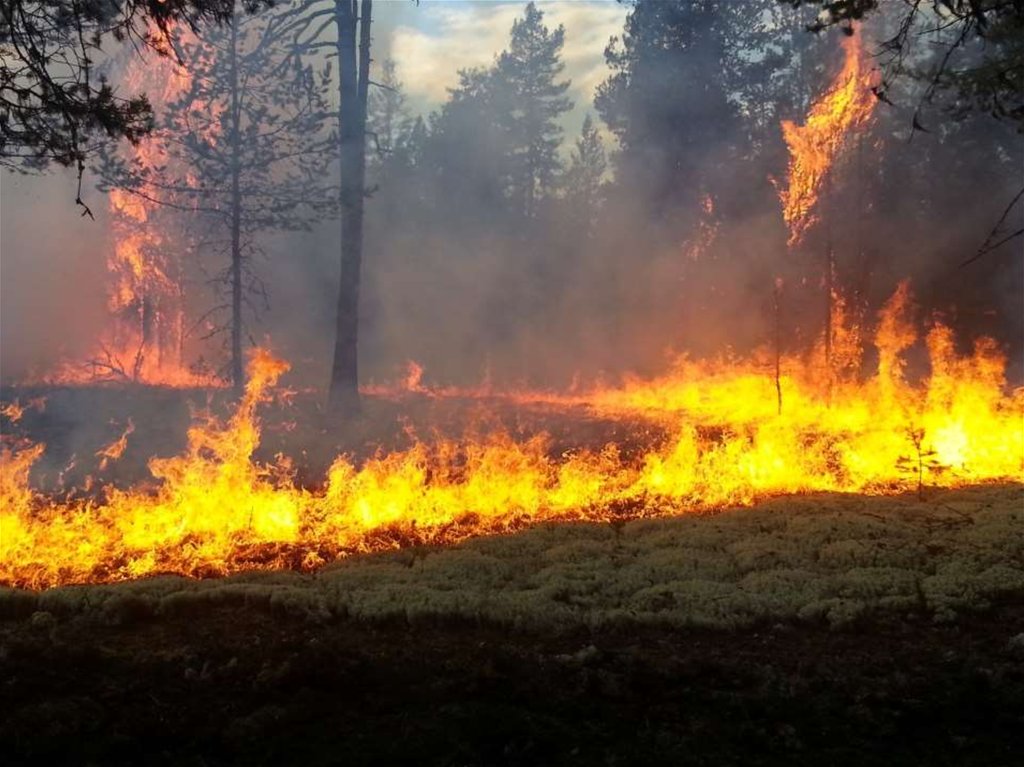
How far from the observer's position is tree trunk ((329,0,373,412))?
45.4 ft

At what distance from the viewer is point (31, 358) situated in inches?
969

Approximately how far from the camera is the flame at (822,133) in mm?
18891

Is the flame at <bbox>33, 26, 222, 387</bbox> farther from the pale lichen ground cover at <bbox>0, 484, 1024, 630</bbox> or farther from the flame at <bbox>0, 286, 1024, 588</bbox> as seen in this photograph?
the pale lichen ground cover at <bbox>0, 484, 1024, 630</bbox>

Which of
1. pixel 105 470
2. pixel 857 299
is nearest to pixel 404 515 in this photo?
pixel 105 470

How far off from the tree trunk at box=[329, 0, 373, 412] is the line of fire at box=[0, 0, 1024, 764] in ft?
0.20

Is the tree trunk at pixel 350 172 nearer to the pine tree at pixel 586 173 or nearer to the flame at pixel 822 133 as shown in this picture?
the flame at pixel 822 133

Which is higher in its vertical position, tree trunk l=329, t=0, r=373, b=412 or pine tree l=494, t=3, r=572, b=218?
pine tree l=494, t=3, r=572, b=218

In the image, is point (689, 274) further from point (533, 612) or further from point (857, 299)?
point (533, 612)

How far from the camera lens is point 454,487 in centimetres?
798

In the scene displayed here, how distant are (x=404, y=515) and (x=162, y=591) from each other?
2.66 meters

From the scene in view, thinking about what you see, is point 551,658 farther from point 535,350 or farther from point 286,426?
point 535,350

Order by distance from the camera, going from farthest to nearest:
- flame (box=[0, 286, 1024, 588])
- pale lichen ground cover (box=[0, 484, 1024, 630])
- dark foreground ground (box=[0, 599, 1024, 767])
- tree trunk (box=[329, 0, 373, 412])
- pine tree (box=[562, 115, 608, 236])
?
pine tree (box=[562, 115, 608, 236]) → tree trunk (box=[329, 0, 373, 412]) → flame (box=[0, 286, 1024, 588]) → pale lichen ground cover (box=[0, 484, 1024, 630]) → dark foreground ground (box=[0, 599, 1024, 767])

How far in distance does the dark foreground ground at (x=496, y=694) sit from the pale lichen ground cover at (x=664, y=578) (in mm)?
170

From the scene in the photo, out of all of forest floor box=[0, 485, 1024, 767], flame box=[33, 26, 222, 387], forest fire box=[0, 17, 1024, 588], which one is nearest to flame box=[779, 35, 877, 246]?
forest fire box=[0, 17, 1024, 588]
